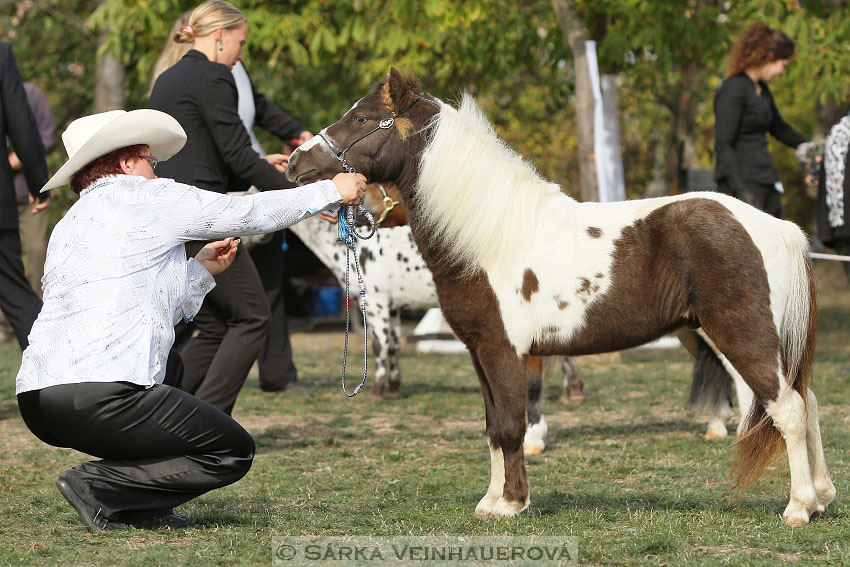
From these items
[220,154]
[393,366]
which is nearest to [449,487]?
[220,154]

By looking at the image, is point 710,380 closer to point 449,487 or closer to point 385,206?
point 449,487

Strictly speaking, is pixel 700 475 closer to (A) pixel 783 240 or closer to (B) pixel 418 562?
(A) pixel 783 240

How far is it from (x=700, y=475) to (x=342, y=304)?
994 centimetres

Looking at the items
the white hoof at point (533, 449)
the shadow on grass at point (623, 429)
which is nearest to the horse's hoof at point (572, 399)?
the shadow on grass at point (623, 429)

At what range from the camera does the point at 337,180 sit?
4.10m

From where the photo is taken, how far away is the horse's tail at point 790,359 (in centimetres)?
432

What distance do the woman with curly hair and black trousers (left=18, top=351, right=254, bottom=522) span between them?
15.5 feet

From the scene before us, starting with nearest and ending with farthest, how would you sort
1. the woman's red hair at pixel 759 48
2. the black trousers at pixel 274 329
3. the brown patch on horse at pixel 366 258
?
the woman's red hair at pixel 759 48, the black trousers at pixel 274 329, the brown patch on horse at pixel 366 258

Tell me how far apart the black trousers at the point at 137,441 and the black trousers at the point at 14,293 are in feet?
7.28

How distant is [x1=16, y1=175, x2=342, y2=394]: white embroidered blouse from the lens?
3783 mm

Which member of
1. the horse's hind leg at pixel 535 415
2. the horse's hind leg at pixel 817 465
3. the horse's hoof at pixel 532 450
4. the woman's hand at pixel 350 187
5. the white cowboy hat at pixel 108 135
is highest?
the white cowboy hat at pixel 108 135

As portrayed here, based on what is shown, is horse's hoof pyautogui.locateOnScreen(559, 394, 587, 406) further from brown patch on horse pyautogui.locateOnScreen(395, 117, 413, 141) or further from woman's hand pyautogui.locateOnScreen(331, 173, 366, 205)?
woman's hand pyautogui.locateOnScreen(331, 173, 366, 205)

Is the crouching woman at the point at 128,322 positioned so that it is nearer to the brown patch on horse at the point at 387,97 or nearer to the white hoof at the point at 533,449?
the brown patch on horse at the point at 387,97

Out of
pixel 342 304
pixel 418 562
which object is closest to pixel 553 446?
pixel 418 562
